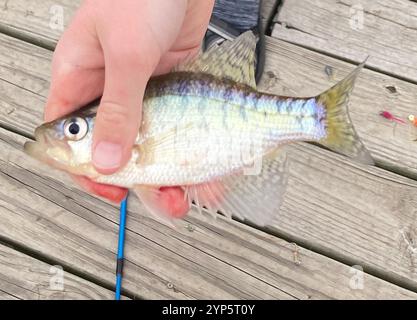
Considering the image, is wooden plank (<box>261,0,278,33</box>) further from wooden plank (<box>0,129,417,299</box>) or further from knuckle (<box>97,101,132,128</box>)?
knuckle (<box>97,101,132,128</box>)

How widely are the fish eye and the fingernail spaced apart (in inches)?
2.8

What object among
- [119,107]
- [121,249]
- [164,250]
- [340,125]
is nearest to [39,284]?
[121,249]

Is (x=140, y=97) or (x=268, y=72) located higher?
(x=268, y=72)

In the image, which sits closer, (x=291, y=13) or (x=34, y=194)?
(x=34, y=194)

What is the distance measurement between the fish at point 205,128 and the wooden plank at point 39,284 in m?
0.66

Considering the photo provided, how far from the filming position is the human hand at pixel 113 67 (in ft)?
3.70

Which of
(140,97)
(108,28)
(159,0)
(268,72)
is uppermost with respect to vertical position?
(268,72)

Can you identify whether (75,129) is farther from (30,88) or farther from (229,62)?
(30,88)

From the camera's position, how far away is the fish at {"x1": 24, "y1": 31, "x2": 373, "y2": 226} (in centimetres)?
121

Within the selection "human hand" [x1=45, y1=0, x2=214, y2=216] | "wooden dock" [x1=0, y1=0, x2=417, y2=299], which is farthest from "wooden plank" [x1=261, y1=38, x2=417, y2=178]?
"human hand" [x1=45, y1=0, x2=214, y2=216]

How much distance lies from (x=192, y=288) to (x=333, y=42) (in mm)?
1087

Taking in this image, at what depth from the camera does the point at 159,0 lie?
1.29 metres

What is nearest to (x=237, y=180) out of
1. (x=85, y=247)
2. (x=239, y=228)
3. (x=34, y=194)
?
(x=239, y=228)

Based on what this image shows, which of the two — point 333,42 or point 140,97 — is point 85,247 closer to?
point 140,97
